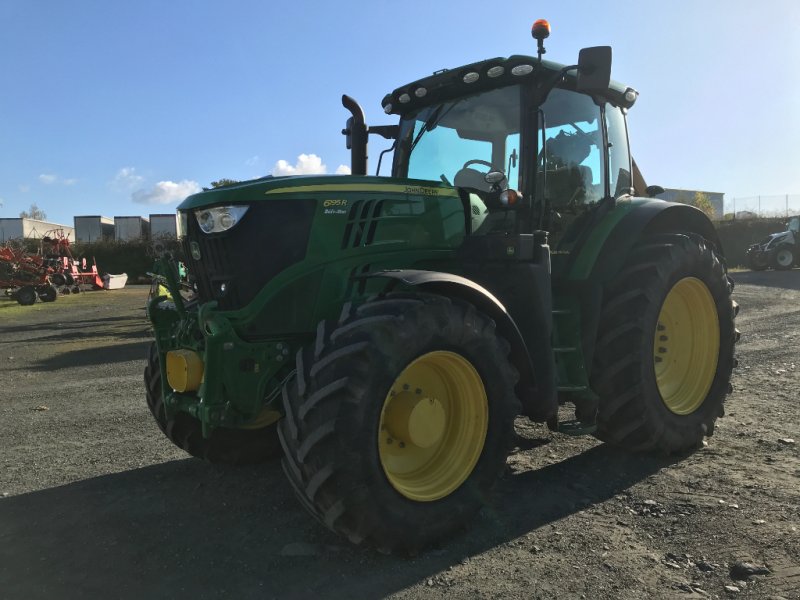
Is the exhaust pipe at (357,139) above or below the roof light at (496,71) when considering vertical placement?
below

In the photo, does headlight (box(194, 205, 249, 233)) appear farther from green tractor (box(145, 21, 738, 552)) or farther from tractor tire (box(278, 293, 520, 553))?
tractor tire (box(278, 293, 520, 553))

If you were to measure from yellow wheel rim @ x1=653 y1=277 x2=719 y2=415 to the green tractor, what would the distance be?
0.05 ft

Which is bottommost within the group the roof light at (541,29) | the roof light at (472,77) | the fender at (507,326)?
the fender at (507,326)

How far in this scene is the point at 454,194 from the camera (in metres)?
4.03

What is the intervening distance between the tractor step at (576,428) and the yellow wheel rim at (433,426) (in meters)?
0.78

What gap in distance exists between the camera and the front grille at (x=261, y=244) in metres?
3.38

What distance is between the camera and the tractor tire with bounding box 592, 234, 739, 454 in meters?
4.08

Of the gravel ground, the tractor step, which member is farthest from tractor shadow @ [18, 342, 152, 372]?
the tractor step

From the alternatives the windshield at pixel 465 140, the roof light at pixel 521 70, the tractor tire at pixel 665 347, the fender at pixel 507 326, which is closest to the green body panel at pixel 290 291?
the fender at pixel 507 326

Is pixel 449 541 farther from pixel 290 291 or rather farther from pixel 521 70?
pixel 521 70

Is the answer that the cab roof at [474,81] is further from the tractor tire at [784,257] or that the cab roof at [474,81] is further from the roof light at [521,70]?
the tractor tire at [784,257]

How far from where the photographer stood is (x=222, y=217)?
11.2 feet

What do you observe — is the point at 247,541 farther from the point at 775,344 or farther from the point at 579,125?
the point at 775,344

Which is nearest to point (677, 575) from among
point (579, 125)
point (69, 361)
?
point (579, 125)
